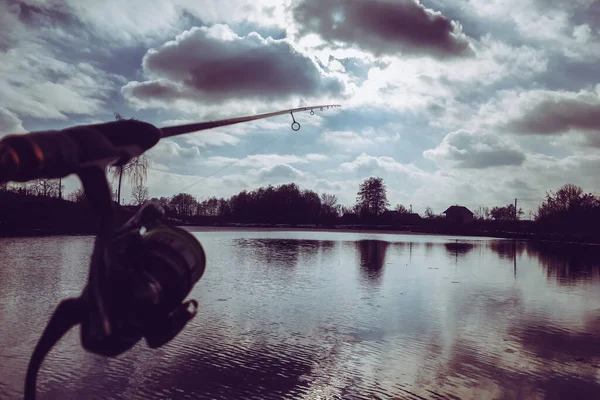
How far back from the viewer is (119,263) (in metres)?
2.74

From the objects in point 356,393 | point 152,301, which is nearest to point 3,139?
point 152,301

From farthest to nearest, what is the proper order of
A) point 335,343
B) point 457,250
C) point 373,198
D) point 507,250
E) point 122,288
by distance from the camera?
point 373,198 < point 507,250 < point 457,250 < point 335,343 < point 122,288

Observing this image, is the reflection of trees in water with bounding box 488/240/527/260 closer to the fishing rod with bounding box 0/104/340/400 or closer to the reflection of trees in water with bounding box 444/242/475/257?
the reflection of trees in water with bounding box 444/242/475/257

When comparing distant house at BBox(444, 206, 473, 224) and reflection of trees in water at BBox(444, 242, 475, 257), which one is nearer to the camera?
reflection of trees in water at BBox(444, 242, 475, 257)

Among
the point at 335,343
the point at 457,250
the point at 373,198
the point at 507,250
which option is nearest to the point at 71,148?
the point at 335,343

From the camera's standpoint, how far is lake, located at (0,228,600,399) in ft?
30.2

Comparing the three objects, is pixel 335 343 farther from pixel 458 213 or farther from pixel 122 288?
pixel 458 213

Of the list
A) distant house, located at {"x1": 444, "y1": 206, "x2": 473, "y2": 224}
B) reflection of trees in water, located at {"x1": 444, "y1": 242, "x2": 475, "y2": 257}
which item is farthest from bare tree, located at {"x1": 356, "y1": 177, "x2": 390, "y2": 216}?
reflection of trees in water, located at {"x1": 444, "y1": 242, "x2": 475, "y2": 257}

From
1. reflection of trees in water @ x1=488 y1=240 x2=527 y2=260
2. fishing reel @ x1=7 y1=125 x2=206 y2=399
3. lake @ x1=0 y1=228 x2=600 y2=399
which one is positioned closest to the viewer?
fishing reel @ x1=7 y1=125 x2=206 y2=399

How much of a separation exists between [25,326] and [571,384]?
44.4 ft

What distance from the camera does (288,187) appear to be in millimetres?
159375

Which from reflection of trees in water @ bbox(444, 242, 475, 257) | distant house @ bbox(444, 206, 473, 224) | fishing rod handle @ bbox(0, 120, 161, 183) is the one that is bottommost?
reflection of trees in water @ bbox(444, 242, 475, 257)

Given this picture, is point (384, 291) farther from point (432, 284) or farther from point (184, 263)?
point (184, 263)

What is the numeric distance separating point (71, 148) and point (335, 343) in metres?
11.0
